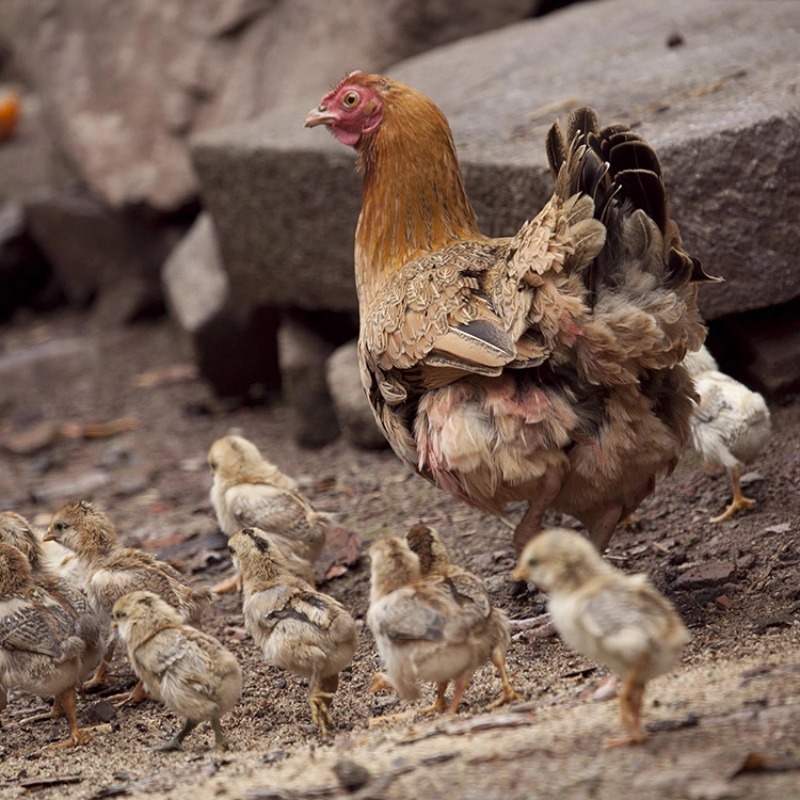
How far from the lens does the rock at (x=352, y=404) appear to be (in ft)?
23.8

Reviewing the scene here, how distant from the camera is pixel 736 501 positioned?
5.47 metres

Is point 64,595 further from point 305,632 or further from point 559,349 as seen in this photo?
point 559,349

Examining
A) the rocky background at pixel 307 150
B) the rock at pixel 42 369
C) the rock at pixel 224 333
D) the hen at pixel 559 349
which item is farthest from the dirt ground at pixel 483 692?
the rock at pixel 42 369

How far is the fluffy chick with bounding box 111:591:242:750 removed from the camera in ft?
13.1

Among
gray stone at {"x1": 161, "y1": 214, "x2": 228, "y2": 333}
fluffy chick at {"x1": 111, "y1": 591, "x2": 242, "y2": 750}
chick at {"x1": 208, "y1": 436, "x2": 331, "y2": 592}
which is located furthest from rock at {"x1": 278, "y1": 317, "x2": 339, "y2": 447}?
fluffy chick at {"x1": 111, "y1": 591, "x2": 242, "y2": 750}

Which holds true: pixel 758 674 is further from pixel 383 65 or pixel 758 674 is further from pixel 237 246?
pixel 383 65

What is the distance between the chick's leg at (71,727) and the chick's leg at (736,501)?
2756 mm

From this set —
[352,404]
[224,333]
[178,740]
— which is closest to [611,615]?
[178,740]

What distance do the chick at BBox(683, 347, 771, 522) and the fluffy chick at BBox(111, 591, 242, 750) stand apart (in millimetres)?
2336

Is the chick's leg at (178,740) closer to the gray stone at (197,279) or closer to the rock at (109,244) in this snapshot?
the gray stone at (197,279)

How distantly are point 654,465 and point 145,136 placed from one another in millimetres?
7348

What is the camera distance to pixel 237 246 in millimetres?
7992

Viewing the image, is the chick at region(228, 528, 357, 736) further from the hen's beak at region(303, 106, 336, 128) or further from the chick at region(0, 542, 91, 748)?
the hen's beak at region(303, 106, 336, 128)

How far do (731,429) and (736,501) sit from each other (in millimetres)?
361
